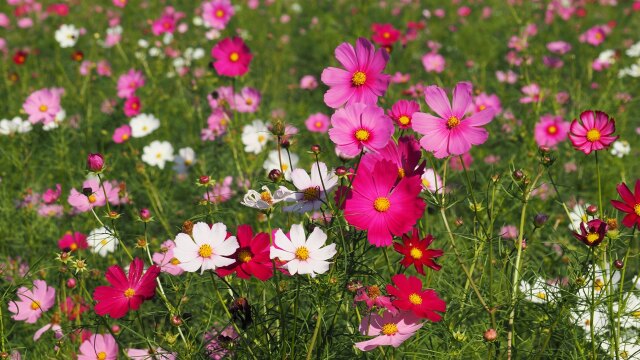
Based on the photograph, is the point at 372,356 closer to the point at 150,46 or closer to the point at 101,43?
the point at 150,46

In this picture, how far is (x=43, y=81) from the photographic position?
3592 millimetres

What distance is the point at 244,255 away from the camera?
112 centimetres

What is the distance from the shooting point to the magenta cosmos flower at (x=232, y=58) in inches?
89.5

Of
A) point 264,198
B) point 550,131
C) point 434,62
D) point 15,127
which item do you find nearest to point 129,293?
point 264,198

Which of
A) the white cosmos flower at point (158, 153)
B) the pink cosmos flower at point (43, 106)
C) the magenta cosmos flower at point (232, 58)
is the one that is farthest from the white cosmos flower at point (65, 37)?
the magenta cosmos flower at point (232, 58)

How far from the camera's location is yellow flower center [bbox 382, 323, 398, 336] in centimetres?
107

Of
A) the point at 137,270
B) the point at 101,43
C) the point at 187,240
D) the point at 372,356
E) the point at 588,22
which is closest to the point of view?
the point at 187,240

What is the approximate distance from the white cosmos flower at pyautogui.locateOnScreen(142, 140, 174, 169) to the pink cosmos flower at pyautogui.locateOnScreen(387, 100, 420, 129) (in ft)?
5.31

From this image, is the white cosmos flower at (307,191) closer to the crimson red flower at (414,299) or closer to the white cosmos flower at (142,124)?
the crimson red flower at (414,299)

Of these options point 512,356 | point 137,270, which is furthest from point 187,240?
point 512,356

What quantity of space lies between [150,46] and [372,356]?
3476mm

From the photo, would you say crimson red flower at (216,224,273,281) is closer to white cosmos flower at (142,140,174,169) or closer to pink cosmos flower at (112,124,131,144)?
white cosmos flower at (142,140,174,169)

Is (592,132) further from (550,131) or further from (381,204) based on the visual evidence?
(550,131)

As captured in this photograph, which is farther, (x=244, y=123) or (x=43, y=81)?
(x=43, y=81)
